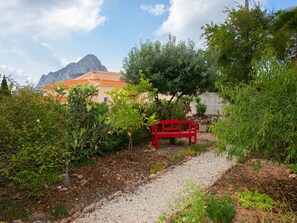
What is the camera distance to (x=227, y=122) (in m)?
4.64

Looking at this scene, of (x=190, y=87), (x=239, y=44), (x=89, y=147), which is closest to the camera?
(x=89, y=147)

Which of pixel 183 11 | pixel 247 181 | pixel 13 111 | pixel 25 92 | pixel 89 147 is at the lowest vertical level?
pixel 247 181

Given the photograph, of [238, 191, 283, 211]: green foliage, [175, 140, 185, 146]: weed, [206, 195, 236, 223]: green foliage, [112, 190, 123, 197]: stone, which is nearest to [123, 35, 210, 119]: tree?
[175, 140, 185, 146]: weed

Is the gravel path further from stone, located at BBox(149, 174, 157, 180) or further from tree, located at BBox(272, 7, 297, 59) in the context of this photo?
tree, located at BBox(272, 7, 297, 59)

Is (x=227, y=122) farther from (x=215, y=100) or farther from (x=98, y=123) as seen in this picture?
(x=215, y=100)

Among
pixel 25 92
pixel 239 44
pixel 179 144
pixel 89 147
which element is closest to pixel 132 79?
pixel 179 144

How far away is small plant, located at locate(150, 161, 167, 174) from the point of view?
6.26m

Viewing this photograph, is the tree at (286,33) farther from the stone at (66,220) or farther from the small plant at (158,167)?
the stone at (66,220)

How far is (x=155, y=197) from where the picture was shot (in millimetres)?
4785

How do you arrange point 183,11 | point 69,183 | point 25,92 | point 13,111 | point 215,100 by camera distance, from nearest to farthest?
point 13,111 → point 25,92 → point 69,183 → point 183,11 → point 215,100

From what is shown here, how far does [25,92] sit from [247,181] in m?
4.31

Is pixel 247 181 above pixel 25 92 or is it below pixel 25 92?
below

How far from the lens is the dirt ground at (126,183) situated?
4480 millimetres

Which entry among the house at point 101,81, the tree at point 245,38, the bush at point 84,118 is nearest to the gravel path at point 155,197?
the bush at point 84,118
